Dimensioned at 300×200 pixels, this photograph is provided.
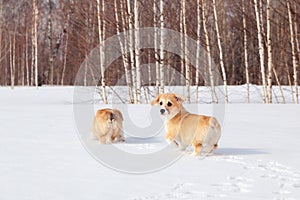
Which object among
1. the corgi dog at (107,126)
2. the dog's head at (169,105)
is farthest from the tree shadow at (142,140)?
the dog's head at (169,105)

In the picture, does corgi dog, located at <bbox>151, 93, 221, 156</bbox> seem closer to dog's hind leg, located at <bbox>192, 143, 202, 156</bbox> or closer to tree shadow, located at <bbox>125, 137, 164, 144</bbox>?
dog's hind leg, located at <bbox>192, 143, 202, 156</bbox>

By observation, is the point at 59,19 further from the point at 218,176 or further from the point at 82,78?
the point at 218,176

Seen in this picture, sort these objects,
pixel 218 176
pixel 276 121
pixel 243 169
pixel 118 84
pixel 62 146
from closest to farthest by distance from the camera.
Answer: pixel 218 176 < pixel 243 169 < pixel 62 146 < pixel 276 121 < pixel 118 84

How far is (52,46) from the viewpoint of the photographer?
31.0 metres

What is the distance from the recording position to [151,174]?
3.19m

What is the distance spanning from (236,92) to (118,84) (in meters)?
5.33

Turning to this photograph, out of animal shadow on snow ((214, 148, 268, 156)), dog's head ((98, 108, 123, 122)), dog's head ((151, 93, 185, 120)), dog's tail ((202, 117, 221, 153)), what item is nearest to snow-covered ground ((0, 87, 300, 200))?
animal shadow on snow ((214, 148, 268, 156))

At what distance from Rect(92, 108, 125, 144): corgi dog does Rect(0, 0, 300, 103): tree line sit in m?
5.59

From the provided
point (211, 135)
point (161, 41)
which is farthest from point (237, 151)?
point (161, 41)

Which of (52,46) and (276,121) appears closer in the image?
(276,121)

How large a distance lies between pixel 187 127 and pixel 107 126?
980 mm

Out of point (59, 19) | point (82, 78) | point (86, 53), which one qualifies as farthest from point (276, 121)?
point (59, 19)

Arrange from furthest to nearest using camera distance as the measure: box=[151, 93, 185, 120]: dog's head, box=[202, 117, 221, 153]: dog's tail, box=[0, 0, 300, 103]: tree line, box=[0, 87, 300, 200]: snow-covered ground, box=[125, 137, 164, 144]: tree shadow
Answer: box=[0, 0, 300, 103]: tree line → box=[125, 137, 164, 144]: tree shadow → box=[151, 93, 185, 120]: dog's head → box=[202, 117, 221, 153]: dog's tail → box=[0, 87, 300, 200]: snow-covered ground

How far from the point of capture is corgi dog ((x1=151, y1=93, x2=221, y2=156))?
3.69 m
